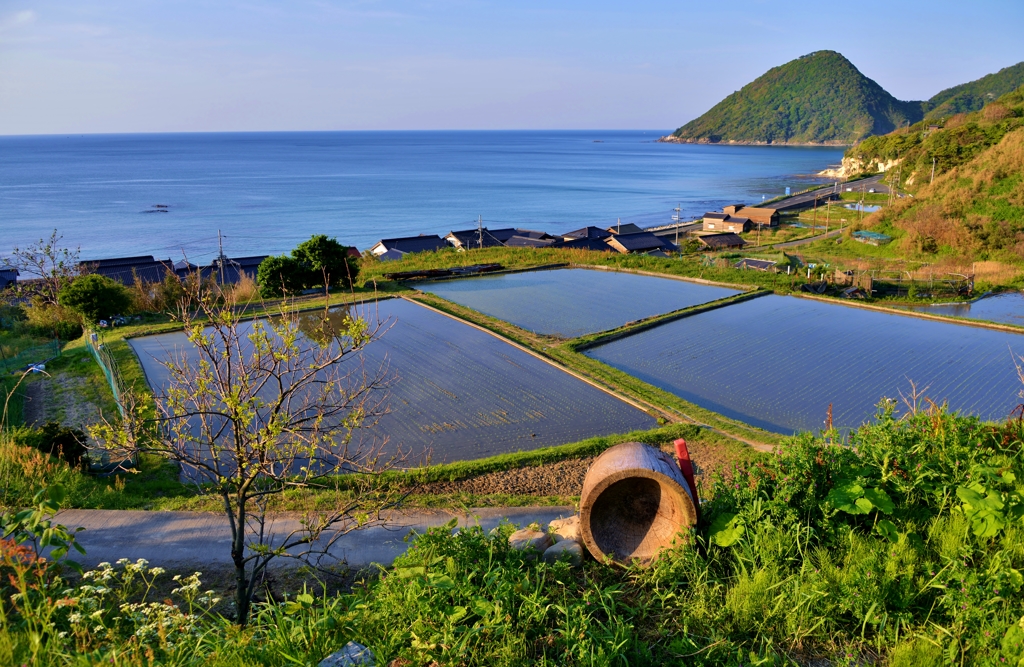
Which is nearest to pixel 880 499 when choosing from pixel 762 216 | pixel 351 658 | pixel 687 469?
pixel 687 469

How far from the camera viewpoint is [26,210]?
69.2m

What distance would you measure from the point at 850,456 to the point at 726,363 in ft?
40.0

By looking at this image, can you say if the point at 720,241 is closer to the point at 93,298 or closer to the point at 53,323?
the point at 93,298

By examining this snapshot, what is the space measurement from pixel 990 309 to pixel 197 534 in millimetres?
26774

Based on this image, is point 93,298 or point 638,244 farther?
point 638,244

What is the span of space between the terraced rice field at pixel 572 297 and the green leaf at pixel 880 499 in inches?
567

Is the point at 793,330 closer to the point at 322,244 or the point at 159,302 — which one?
the point at 322,244

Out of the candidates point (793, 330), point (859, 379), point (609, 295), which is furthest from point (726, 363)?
point (609, 295)

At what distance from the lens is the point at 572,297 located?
2458 cm

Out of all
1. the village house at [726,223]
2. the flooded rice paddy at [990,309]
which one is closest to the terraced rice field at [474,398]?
the flooded rice paddy at [990,309]

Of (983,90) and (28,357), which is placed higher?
(983,90)

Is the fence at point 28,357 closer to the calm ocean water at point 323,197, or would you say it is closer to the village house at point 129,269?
the village house at point 129,269

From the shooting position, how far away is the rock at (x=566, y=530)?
545 centimetres

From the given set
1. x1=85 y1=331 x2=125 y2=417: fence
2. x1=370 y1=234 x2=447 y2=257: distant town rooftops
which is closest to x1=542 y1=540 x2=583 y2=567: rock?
x1=85 y1=331 x2=125 y2=417: fence
